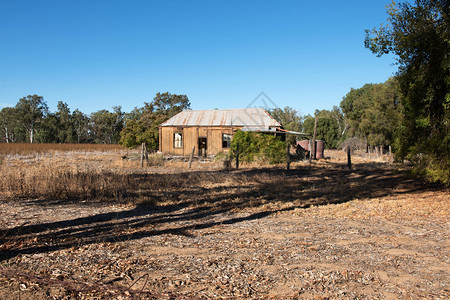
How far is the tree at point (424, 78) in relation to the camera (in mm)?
9047

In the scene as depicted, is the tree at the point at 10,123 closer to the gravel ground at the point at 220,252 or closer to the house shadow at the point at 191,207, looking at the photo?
the house shadow at the point at 191,207

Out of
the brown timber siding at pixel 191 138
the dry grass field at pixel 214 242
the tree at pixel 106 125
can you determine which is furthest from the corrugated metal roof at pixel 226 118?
the tree at pixel 106 125

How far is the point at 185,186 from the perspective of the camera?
36.4 feet

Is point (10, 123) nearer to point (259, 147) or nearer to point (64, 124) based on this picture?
point (64, 124)

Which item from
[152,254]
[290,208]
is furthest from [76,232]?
[290,208]

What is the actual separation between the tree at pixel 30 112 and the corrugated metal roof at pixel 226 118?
53116mm

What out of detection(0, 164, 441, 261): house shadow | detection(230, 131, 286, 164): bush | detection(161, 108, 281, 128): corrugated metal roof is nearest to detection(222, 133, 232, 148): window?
detection(161, 108, 281, 128): corrugated metal roof

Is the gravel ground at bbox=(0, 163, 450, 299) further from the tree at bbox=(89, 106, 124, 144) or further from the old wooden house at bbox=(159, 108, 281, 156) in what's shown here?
the tree at bbox=(89, 106, 124, 144)

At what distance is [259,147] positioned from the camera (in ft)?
69.9

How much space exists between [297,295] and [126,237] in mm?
3236

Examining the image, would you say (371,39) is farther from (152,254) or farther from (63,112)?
(63,112)

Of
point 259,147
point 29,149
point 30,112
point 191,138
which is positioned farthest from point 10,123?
point 259,147

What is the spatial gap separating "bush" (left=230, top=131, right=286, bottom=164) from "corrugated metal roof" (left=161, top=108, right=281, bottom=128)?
4.99 m

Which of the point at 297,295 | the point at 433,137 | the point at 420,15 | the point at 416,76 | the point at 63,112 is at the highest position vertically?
the point at 63,112
